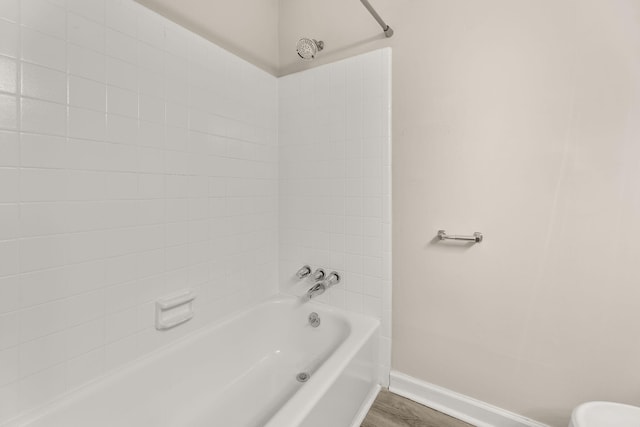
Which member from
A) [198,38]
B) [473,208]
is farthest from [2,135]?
[473,208]

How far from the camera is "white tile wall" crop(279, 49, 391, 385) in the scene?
5.00 feet

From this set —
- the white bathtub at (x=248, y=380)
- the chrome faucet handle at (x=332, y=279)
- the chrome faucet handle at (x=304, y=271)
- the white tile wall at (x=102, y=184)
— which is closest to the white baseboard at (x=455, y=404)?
the white bathtub at (x=248, y=380)

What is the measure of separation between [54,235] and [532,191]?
1.86m

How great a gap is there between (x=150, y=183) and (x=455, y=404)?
1818mm

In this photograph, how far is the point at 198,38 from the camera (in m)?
1.36

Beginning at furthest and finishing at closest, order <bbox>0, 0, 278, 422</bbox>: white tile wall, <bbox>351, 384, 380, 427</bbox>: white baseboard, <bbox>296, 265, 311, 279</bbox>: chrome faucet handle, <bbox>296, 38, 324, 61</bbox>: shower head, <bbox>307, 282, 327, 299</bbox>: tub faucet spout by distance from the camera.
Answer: <bbox>296, 265, 311, 279</bbox>: chrome faucet handle < <bbox>307, 282, 327, 299</bbox>: tub faucet spout < <bbox>296, 38, 324, 61</bbox>: shower head < <bbox>351, 384, 380, 427</bbox>: white baseboard < <bbox>0, 0, 278, 422</bbox>: white tile wall

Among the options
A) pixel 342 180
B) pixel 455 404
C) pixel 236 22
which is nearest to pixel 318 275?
pixel 342 180

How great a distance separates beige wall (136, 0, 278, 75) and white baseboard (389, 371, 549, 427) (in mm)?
2146

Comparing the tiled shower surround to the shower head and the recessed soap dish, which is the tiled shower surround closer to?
the recessed soap dish

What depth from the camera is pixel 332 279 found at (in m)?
1.65

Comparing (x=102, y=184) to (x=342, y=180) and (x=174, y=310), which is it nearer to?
(x=174, y=310)

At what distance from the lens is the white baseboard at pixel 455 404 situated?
128 centimetres

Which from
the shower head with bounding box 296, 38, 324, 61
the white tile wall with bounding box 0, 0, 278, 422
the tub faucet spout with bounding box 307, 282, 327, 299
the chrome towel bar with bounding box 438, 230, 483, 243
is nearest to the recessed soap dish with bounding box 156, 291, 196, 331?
the white tile wall with bounding box 0, 0, 278, 422

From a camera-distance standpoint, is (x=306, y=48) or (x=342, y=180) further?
(x=342, y=180)
